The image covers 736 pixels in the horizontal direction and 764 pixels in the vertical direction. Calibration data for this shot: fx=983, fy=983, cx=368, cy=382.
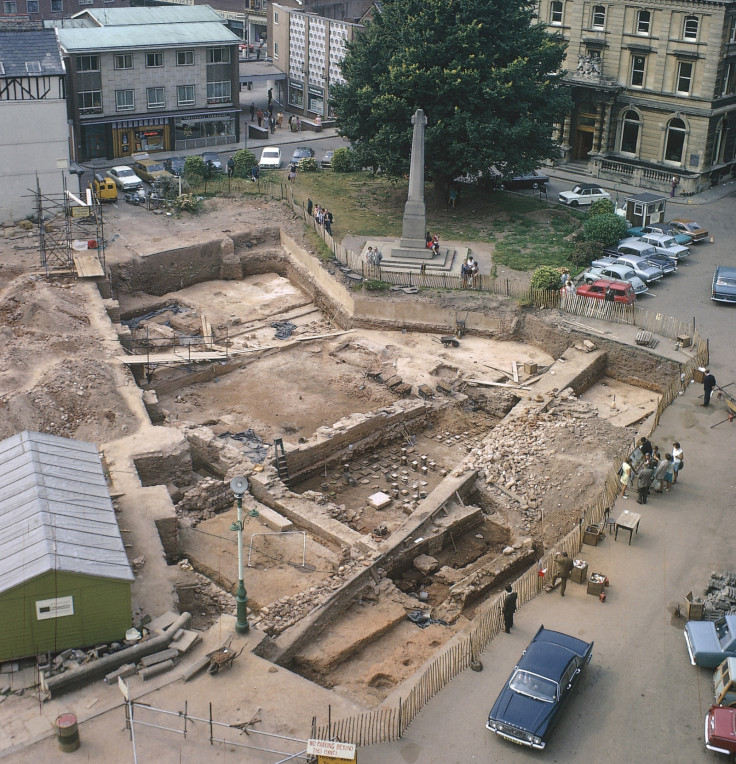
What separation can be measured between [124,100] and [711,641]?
51.0 metres

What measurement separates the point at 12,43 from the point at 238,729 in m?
40.1

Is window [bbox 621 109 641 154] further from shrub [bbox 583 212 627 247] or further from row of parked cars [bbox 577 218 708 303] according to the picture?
shrub [bbox 583 212 627 247]

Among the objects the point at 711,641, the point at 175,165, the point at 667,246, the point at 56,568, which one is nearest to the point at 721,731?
the point at 711,641

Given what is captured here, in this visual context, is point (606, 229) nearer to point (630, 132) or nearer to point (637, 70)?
point (630, 132)

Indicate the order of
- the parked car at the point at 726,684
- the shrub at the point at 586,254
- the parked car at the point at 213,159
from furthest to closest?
1. the parked car at the point at 213,159
2. the shrub at the point at 586,254
3. the parked car at the point at 726,684

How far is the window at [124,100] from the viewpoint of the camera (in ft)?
201

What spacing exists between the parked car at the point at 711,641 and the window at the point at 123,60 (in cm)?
5057

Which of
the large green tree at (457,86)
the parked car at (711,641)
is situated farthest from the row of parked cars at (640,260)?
the parked car at (711,641)

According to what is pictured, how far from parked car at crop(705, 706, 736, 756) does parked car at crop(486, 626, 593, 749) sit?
9.50 ft

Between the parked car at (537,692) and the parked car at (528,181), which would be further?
the parked car at (528,181)

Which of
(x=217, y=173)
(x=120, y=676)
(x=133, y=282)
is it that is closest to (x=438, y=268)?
(x=133, y=282)

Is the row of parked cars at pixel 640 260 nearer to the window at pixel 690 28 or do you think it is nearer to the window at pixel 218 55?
the window at pixel 690 28

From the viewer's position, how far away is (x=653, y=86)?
5891 centimetres

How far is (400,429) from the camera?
3641cm
